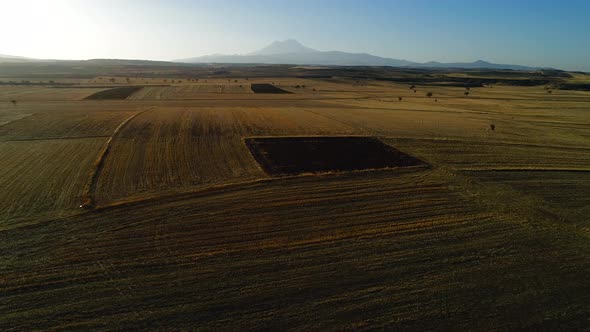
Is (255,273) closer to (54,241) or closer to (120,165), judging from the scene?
(54,241)

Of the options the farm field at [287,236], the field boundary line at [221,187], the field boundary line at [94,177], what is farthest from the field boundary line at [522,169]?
the field boundary line at [94,177]

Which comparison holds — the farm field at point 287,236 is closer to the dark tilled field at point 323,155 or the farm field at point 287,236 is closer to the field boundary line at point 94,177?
the field boundary line at point 94,177

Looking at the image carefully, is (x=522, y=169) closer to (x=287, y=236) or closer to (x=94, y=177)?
(x=287, y=236)

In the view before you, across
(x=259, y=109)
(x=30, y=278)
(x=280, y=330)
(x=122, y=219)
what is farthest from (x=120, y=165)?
(x=259, y=109)

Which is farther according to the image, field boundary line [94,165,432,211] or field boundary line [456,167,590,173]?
field boundary line [456,167,590,173]

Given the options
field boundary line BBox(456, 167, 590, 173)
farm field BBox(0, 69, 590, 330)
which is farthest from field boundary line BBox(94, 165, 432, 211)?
field boundary line BBox(456, 167, 590, 173)

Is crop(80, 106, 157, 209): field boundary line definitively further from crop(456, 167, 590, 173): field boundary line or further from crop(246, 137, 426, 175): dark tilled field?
crop(456, 167, 590, 173): field boundary line
